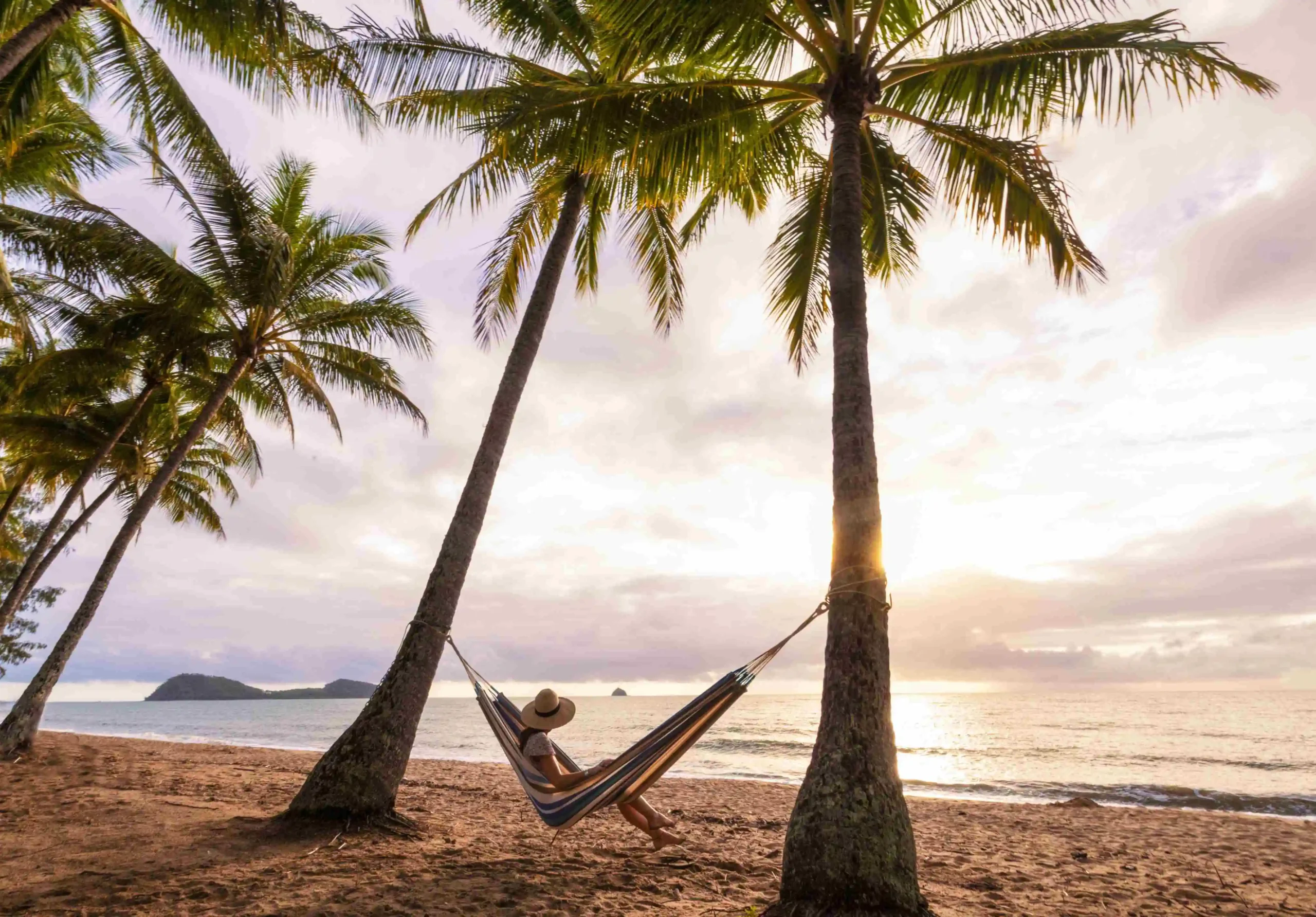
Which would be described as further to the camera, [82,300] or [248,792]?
[82,300]

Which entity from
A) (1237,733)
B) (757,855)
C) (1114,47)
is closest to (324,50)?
(1114,47)

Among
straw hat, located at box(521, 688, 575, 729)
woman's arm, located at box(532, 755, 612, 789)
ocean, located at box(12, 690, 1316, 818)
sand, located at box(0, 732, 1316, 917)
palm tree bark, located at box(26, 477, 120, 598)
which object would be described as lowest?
ocean, located at box(12, 690, 1316, 818)

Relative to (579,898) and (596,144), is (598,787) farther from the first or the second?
(596,144)

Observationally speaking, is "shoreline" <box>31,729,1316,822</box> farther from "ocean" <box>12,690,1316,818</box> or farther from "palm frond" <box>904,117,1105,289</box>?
"palm frond" <box>904,117,1105,289</box>

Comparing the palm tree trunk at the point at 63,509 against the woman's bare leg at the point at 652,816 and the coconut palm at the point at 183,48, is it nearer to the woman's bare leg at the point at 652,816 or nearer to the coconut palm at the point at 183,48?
the coconut palm at the point at 183,48

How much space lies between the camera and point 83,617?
7375 mm

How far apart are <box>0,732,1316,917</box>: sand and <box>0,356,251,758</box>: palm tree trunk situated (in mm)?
1755

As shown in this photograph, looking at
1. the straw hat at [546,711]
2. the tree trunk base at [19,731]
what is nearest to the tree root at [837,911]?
the straw hat at [546,711]

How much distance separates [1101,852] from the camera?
4477mm

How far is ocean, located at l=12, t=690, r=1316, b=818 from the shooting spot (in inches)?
383

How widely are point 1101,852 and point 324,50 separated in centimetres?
761

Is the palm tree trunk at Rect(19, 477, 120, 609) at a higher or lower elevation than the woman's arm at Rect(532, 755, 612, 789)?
higher

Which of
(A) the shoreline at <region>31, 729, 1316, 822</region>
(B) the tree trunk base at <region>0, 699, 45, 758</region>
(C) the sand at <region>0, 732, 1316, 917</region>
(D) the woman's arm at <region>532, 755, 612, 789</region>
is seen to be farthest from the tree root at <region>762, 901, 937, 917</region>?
(B) the tree trunk base at <region>0, 699, 45, 758</region>

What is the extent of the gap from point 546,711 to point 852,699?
6.27 ft
